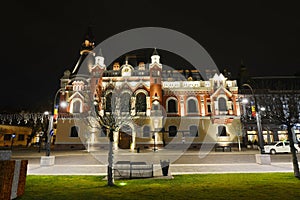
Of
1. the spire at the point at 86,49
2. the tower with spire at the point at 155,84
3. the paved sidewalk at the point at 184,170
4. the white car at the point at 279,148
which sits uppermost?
the spire at the point at 86,49

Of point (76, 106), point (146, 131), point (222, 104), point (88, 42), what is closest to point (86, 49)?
point (88, 42)

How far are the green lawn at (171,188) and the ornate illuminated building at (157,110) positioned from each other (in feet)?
80.7

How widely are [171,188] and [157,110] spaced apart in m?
Answer: 27.9

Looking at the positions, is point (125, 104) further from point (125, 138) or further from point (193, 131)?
point (193, 131)

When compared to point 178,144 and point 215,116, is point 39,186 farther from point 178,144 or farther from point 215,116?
point 215,116

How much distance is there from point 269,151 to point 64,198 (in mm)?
27214

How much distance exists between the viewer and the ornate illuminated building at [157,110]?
3641 centimetres

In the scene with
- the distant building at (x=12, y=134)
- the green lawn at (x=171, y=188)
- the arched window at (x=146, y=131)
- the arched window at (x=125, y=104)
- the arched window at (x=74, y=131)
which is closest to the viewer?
the green lawn at (x=171, y=188)

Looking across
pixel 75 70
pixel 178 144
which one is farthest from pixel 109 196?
pixel 75 70

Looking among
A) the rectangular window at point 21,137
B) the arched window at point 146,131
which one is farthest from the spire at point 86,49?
the rectangular window at point 21,137

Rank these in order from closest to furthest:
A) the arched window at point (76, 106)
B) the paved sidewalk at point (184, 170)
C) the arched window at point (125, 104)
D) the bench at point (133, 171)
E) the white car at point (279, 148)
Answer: the bench at point (133, 171) < the paved sidewalk at point (184, 170) < the arched window at point (125, 104) < the white car at point (279, 148) < the arched window at point (76, 106)

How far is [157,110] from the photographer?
36.9m

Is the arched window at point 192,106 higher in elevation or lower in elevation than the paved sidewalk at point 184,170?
higher

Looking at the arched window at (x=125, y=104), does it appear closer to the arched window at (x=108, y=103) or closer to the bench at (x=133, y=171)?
the arched window at (x=108, y=103)
